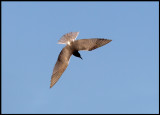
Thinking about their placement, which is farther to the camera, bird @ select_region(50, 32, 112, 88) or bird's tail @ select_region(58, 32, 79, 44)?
bird's tail @ select_region(58, 32, 79, 44)

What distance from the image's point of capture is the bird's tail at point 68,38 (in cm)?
1343

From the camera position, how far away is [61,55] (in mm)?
13523

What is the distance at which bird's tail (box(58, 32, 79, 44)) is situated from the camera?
44.1ft

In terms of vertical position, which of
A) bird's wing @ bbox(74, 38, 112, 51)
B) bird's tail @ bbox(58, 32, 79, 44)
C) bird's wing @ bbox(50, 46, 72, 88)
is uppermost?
bird's tail @ bbox(58, 32, 79, 44)

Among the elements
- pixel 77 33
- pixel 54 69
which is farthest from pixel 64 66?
pixel 77 33

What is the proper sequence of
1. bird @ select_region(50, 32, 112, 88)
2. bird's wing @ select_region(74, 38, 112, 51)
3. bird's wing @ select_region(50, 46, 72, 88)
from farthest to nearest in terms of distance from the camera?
bird's wing @ select_region(50, 46, 72, 88) < bird @ select_region(50, 32, 112, 88) < bird's wing @ select_region(74, 38, 112, 51)

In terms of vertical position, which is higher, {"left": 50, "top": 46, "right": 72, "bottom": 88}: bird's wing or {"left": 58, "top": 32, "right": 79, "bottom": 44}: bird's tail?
{"left": 58, "top": 32, "right": 79, "bottom": 44}: bird's tail

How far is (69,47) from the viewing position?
529 inches

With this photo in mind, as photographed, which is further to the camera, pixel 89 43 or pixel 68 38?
pixel 68 38

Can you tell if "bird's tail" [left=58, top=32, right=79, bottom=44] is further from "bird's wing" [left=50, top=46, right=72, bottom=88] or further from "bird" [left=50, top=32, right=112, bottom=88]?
"bird's wing" [left=50, top=46, right=72, bottom=88]

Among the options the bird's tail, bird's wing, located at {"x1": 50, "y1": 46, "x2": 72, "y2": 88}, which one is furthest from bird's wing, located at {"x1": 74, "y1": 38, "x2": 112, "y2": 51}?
bird's wing, located at {"x1": 50, "y1": 46, "x2": 72, "y2": 88}

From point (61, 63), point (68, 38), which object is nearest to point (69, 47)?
point (68, 38)

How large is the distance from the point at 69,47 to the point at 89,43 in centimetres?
94

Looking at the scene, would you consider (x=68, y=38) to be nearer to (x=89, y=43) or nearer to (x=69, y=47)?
(x=69, y=47)
